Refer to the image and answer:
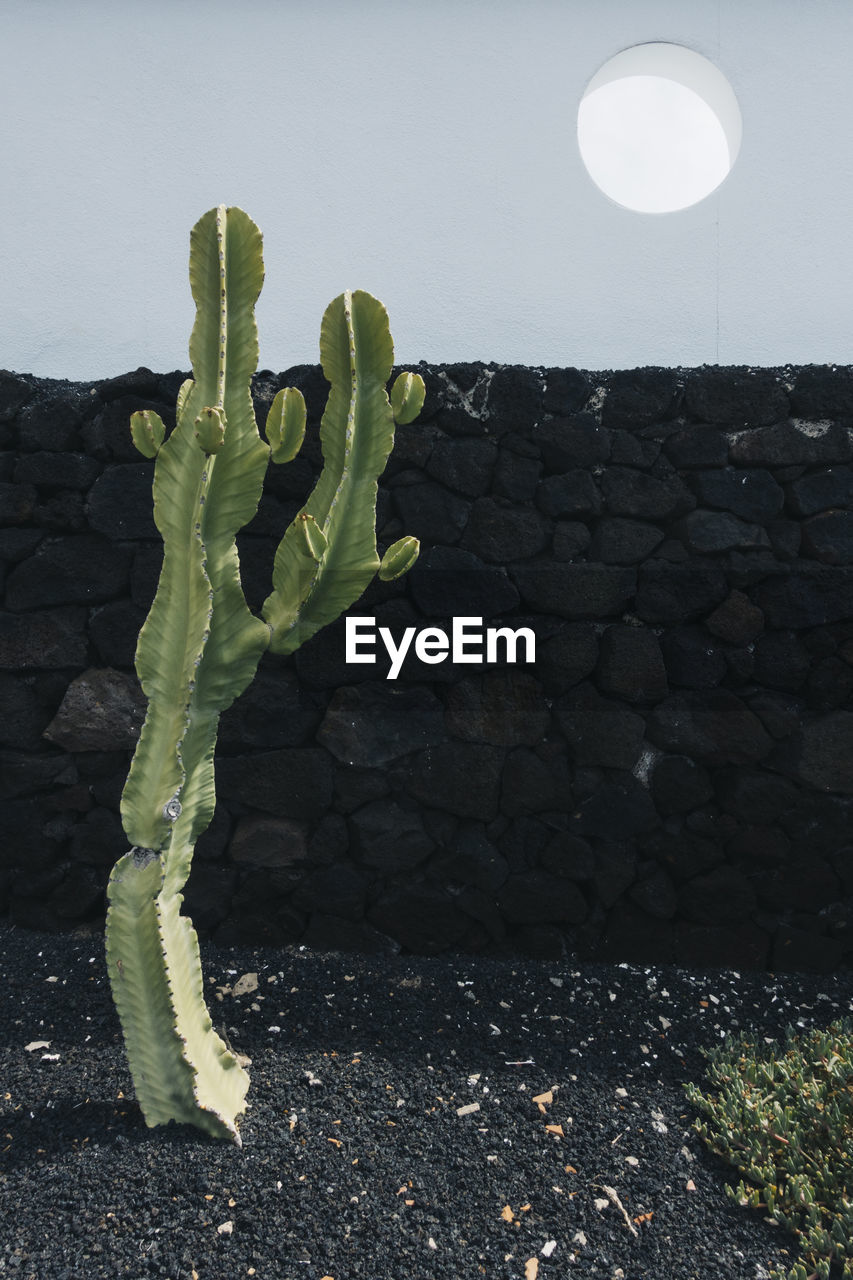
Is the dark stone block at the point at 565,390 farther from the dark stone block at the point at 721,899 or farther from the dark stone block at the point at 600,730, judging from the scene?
the dark stone block at the point at 721,899

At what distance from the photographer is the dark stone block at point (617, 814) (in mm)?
3150

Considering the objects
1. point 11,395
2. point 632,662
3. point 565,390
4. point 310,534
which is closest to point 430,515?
point 565,390

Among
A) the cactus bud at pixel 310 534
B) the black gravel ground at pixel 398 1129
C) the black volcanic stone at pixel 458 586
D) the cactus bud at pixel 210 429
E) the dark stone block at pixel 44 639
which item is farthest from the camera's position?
the dark stone block at pixel 44 639

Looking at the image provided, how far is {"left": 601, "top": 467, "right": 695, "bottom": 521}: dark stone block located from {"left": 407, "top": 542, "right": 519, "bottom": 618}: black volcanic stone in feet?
1.62

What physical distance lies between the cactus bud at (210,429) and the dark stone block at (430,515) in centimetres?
113

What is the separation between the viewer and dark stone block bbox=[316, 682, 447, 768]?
3.13 m

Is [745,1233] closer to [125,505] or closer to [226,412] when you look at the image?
[226,412]

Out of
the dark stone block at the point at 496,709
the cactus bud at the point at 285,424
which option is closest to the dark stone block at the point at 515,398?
the dark stone block at the point at 496,709

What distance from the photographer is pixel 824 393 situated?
10.2 feet

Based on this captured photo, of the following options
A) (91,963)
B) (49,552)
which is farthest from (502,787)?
(49,552)

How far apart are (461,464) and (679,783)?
1.41 m

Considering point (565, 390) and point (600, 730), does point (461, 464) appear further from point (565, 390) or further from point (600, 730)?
point (600, 730)

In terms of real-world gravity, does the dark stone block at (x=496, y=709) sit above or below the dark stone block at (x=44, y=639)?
below

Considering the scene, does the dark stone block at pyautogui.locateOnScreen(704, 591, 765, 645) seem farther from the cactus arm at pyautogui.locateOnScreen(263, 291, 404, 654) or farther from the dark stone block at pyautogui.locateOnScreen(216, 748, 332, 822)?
the dark stone block at pyautogui.locateOnScreen(216, 748, 332, 822)
